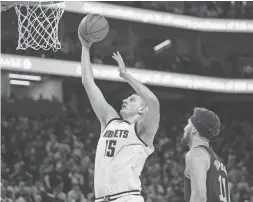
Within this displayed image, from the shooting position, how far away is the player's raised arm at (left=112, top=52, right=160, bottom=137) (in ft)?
17.7

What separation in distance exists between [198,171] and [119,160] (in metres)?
1.03

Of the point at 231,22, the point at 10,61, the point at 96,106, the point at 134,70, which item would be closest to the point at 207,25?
the point at 231,22

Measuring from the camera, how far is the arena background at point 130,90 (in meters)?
14.6

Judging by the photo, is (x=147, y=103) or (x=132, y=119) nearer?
(x=147, y=103)

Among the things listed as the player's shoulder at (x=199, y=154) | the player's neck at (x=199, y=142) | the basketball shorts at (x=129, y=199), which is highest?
the player's neck at (x=199, y=142)

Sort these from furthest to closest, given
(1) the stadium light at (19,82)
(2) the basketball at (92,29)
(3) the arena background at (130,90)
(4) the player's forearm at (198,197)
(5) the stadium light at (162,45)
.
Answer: (5) the stadium light at (162,45), (1) the stadium light at (19,82), (3) the arena background at (130,90), (2) the basketball at (92,29), (4) the player's forearm at (198,197)

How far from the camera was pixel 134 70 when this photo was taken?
20.9 meters

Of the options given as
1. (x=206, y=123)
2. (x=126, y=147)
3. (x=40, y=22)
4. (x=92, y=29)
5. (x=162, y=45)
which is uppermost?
(x=162, y=45)

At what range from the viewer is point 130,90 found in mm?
21859

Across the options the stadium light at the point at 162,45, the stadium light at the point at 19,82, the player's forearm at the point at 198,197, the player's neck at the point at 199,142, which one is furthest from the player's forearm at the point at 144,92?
the stadium light at the point at 162,45

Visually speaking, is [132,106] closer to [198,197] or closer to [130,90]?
[198,197]

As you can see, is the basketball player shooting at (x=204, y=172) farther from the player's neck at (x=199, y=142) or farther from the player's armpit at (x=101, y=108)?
the player's armpit at (x=101, y=108)

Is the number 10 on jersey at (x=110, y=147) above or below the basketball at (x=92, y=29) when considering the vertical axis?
below

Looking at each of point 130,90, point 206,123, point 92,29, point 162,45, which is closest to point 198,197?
point 206,123
